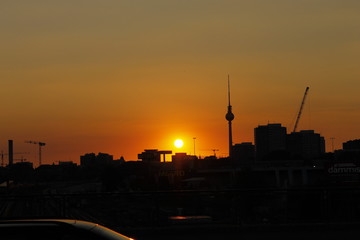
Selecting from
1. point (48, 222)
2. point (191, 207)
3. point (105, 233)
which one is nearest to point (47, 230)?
point (48, 222)

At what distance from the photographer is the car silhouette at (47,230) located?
800 centimetres

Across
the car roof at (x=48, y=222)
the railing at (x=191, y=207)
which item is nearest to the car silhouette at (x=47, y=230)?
the car roof at (x=48, y=222)

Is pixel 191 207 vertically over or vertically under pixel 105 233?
over

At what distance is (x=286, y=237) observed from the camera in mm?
19281

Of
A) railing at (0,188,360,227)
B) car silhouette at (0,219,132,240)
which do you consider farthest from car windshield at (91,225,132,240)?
railing at (0,188,360,227)

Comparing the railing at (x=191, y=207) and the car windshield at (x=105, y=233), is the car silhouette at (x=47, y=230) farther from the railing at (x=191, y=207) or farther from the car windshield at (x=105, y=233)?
the railing at (x=191, y=207)

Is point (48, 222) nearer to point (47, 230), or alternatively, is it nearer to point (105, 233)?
point (47, 230)

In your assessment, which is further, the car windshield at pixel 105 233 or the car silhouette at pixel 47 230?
the car windshield at pixel 105 233

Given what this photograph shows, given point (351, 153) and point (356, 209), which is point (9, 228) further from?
point (351, 153)

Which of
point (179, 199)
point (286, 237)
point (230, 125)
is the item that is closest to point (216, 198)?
point (179, 199)

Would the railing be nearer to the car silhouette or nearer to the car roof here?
the car roof

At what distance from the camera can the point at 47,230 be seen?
8062 millimetres

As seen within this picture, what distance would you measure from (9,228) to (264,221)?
13423mm

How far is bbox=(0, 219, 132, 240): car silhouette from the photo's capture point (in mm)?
8000
